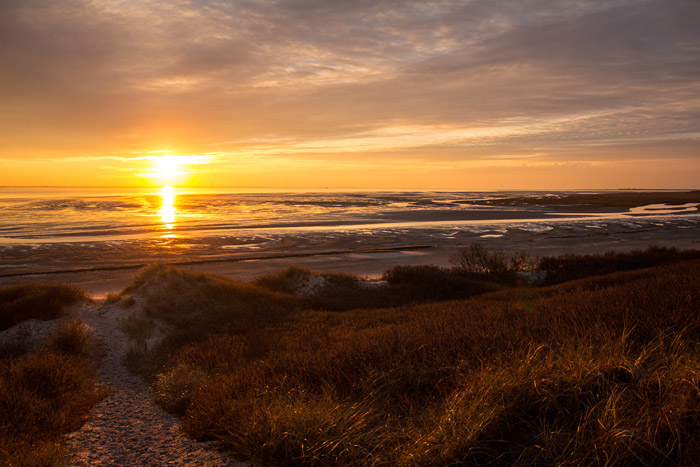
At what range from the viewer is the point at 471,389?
4.64m

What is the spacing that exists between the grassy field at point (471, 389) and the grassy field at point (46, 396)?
1.15 m

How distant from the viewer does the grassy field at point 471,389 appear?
12.7ft

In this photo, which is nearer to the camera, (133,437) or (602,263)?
(133,437)

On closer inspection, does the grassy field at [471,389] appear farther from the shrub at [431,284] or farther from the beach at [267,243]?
the beach at [267,243]

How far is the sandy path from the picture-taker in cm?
474

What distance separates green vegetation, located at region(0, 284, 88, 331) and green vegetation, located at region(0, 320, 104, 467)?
3412 millimetres

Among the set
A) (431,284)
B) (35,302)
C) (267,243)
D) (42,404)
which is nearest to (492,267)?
(431,284)

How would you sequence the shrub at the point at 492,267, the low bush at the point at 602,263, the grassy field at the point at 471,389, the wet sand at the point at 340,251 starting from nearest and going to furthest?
the grassy field at the point at 471,389, the low bush at the point at 602,263, the shrub at the point at 492,267, the wet sand at the point at 340,251

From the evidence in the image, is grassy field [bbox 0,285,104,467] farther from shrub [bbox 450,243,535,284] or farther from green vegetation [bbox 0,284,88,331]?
shrub [bbox 450,243,535,284]

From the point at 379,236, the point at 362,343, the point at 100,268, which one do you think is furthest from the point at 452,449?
the point at 379,236

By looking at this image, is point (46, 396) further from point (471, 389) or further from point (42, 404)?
point (471, 389)

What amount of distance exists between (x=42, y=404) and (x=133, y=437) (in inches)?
62.3

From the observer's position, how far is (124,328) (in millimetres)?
11484

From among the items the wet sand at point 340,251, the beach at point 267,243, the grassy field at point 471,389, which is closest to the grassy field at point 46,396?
the grassy field at point 471,389
